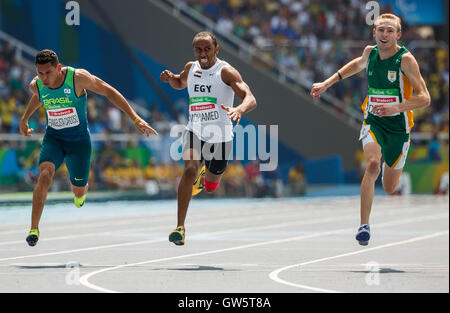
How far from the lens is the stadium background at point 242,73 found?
2817 cm

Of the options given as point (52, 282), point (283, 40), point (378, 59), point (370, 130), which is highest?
point (283, 40)

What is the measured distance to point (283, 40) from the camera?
34.2 meters

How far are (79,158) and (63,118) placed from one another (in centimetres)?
76

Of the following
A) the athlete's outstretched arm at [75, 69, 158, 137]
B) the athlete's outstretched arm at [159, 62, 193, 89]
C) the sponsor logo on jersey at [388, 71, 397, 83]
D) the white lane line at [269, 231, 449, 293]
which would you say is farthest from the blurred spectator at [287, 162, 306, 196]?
the sponsor logo on jersey at [388, 71, 397, 83]

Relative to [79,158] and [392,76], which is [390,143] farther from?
[79,158]

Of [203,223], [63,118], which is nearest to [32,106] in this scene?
[63,118]

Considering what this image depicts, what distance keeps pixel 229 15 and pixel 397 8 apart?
645cm

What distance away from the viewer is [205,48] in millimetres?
10938

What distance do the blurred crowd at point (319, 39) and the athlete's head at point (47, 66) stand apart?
22.1 metres

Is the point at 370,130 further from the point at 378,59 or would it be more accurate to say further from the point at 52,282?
the point at 52,282

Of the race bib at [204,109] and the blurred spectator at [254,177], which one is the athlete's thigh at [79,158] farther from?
the blurred spectator at [254,177]

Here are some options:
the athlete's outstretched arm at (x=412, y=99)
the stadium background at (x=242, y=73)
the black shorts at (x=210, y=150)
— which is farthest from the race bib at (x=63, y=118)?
the stadium background at (x=242, y=73)

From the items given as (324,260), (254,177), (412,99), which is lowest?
(324,260)

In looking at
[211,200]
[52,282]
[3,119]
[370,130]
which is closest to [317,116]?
[211,200]
